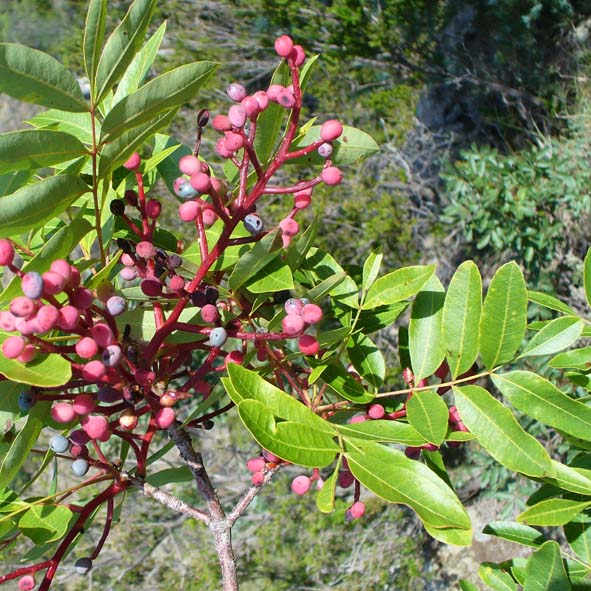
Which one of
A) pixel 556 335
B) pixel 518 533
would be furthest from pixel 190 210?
pixel 518 533

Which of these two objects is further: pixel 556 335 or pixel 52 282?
pixel 556 335

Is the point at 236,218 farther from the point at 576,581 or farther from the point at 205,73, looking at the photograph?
the point at 576,581

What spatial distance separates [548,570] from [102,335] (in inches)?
17.3

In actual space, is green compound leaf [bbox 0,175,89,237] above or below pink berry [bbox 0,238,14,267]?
above

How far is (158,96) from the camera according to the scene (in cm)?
45

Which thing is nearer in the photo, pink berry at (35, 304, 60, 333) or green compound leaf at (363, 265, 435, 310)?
pink berry at (35, 304, 60, 333)

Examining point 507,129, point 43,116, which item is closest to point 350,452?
point 43,116

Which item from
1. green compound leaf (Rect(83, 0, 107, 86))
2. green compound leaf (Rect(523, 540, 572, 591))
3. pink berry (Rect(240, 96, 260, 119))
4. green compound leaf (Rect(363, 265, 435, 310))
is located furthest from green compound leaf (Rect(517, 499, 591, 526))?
green compound leaf (Rect(83, 0, 107, 86))

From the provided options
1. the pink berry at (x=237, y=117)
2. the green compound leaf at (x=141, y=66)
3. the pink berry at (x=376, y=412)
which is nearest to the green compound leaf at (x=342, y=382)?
the pink berry at (x=376, y=412)

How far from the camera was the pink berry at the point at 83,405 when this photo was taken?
20.7 inches

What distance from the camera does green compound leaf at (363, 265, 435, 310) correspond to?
60 cm

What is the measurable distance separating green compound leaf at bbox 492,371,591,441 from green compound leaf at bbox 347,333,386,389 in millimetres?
129

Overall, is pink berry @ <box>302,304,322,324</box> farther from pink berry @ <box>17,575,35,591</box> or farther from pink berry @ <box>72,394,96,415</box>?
pink berry @ <box>17,575,35,591</box>

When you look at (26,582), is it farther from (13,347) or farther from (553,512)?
(553,512)
